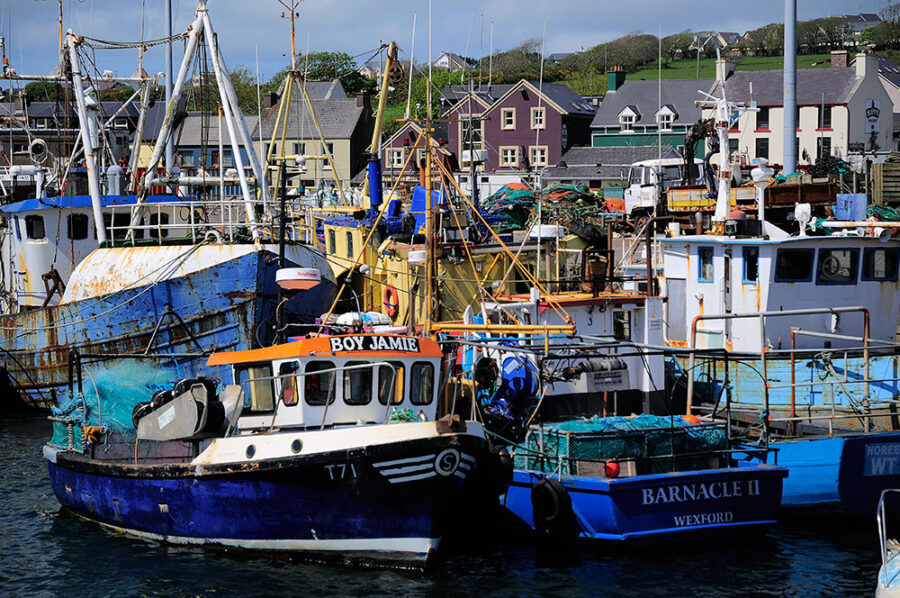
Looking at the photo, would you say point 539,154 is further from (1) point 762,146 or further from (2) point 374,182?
(2) point 374,182

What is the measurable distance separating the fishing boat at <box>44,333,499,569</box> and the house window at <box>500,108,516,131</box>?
5064 centimetres

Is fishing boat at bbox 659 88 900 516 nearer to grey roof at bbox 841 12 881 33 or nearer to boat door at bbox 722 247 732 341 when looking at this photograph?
boat door at bbox 722 247 732 341

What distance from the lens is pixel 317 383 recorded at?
15.7 m

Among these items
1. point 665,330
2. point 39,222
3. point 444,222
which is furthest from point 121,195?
point 665,330

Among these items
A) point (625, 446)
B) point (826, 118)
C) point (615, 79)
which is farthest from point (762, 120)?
point (625, 446)

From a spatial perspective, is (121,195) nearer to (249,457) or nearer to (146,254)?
(146,254)

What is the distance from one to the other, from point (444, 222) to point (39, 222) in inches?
437

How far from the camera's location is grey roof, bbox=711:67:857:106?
58616 mm

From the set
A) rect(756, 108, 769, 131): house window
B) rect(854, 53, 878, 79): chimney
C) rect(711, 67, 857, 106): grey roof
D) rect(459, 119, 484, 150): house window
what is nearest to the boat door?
rect(459, 119, 484, 150): house window

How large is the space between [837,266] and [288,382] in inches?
451

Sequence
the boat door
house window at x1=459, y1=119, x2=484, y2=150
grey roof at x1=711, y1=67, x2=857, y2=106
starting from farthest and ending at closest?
grey roof at x1=711, y1=67, x2=857, y2=106, house window at x1=459, y1=119, x2=484, y2=150, the boat door

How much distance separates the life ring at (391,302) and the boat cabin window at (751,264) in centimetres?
829

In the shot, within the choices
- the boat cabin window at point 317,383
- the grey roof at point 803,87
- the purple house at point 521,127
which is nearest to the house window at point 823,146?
the grey roof at point 803,87

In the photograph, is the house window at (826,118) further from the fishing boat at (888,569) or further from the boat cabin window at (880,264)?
the fishing boat at (888,569)
